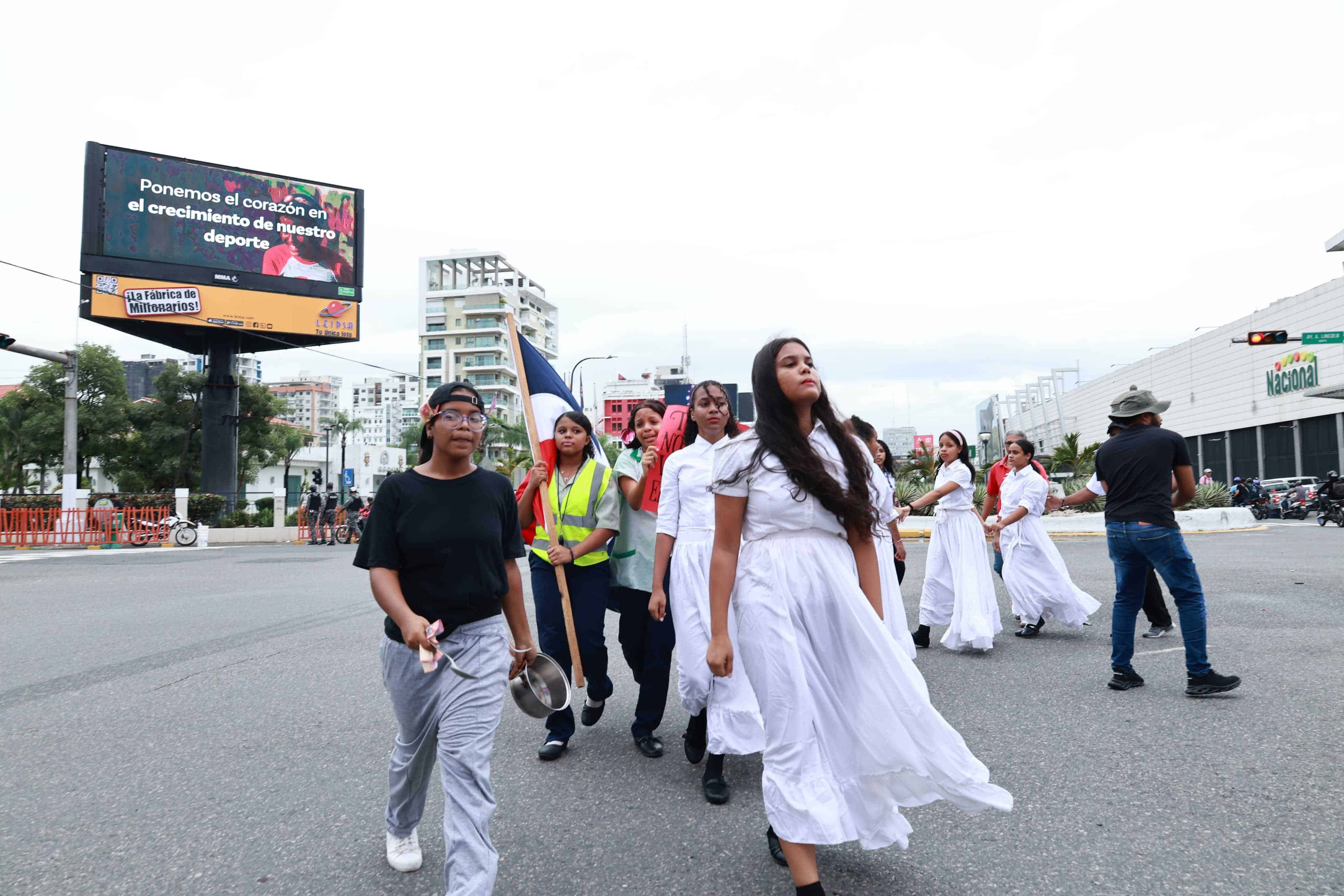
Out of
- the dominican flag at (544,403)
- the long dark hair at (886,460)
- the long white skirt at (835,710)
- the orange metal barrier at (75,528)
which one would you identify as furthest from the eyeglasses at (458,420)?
the orange metal barrier at (75,528)

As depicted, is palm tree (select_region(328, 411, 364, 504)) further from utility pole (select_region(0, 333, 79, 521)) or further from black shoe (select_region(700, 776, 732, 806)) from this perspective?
black shoe (select_region(700, 776, 732, 806))

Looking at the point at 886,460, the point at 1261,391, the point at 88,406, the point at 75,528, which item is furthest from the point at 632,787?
the point at 1261,391

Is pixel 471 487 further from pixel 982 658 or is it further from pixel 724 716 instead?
pixel 982 658

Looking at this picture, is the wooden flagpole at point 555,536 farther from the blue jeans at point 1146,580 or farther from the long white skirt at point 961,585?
the long white skirt at point 961,585

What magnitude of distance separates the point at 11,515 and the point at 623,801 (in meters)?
28.9

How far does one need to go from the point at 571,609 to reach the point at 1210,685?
3.71 metres

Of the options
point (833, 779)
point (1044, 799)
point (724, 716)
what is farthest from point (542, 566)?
point (1044, 799)

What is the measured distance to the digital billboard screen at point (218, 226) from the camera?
29438 mm

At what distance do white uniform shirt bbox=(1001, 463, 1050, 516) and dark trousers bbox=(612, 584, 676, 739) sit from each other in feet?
14.6

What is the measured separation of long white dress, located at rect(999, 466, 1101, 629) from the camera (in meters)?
7.84

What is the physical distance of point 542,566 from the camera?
4.63 metres

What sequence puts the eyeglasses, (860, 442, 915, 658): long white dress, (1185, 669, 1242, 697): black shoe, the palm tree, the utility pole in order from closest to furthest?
the eyeglasses < (860, 442, 915, 658): long white dress < (1185, 669, 1242, 697): black shoe < the utility pole < the palm tree

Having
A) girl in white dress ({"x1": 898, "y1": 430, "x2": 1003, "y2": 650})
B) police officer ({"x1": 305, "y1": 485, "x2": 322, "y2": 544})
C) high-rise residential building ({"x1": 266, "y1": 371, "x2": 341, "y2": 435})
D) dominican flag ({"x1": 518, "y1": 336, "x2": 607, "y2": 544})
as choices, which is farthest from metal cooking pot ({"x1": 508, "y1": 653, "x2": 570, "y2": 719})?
high-rise residential building ({"x1": 266, "y1": 371, "x2": 341, "y2": 435})

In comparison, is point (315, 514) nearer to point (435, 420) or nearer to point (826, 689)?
point (435, 420)
